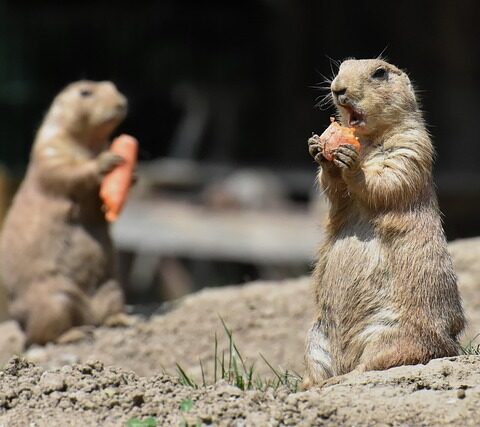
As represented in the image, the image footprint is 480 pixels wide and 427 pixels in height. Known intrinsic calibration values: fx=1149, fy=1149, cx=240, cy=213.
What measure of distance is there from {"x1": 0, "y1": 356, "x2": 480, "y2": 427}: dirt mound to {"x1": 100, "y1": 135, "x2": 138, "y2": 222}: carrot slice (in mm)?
3478

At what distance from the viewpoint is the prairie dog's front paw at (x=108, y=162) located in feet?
27.8

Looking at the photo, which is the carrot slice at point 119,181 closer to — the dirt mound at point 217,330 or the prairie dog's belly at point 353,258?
the dirt mound at point 217,330

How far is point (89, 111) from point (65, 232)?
0.94m

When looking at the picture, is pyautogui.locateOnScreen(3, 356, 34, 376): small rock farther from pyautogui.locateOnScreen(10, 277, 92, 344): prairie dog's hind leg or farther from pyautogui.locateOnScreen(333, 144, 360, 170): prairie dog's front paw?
pyautogui.locateOnScreen(10, 277, 92, 344): prairie dog's hind leg

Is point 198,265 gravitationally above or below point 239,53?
below

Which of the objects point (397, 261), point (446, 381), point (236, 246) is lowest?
point (236, 246)

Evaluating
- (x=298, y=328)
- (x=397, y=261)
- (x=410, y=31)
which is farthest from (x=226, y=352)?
(x=410, y=31)

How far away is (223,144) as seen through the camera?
61.2ft

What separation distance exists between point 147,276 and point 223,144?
10.8 feet

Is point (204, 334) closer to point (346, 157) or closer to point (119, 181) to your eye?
point (119, 181)

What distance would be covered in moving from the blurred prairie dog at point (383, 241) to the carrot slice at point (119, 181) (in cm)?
322

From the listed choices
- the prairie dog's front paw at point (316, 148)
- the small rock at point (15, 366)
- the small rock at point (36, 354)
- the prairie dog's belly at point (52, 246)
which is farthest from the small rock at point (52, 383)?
the prairie dog's belly at point (52, 246)

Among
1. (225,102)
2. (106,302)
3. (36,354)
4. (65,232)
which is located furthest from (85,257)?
(225,102)

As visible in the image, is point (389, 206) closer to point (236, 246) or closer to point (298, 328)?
point (298, 328)
